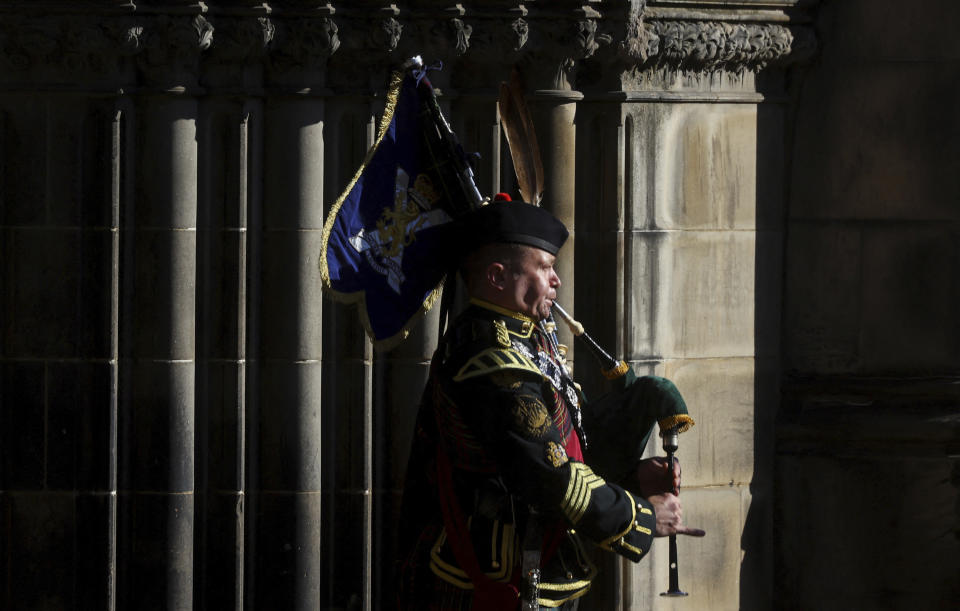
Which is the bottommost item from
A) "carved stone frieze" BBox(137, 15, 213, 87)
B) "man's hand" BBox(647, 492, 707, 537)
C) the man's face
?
"man's hand" BBox(647, 492, 707, 537)

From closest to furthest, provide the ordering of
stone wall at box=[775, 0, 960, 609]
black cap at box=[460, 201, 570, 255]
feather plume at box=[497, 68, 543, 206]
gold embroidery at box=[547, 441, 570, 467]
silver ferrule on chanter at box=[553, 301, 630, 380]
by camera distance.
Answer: gold embroidery at box=[547, 441, 570, 467], black cap at box=[460, 201, 570, 255], silver ferrule on chanter at box=[553, 301, 630, 380], feather plume at box=[497, 68, 543, 206], stone wall at box=[775, 0, 960, 609]

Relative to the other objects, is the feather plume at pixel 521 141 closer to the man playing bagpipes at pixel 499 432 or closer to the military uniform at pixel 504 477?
the man playing bagpipes at pixel 499 432

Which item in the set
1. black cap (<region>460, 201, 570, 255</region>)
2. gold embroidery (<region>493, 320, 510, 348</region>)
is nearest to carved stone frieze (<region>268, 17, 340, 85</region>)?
black cap (<region>460, 201, 570, 255</region>)

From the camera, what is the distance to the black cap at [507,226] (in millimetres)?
5391

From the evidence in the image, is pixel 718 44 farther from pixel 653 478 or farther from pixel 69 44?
pixel 69 44

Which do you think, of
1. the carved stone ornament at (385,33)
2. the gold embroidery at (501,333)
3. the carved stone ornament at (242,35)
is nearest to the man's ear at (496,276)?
the gold embroidery at (501,333)

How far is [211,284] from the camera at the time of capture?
722cm

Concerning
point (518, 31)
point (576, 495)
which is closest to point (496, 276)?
point (576, 495)

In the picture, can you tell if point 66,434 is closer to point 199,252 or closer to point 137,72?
point 199,252

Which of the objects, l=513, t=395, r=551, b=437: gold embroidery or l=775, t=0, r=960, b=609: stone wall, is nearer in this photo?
l=513, t=395, r=551, b=437: gold embroidery

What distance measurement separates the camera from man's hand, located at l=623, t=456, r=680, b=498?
5.54m

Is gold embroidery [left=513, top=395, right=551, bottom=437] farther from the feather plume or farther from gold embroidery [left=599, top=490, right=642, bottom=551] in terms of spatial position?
the feather plume

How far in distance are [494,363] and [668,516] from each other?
81 centimetres

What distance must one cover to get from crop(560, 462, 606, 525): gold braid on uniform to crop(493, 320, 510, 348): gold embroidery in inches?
17.6
